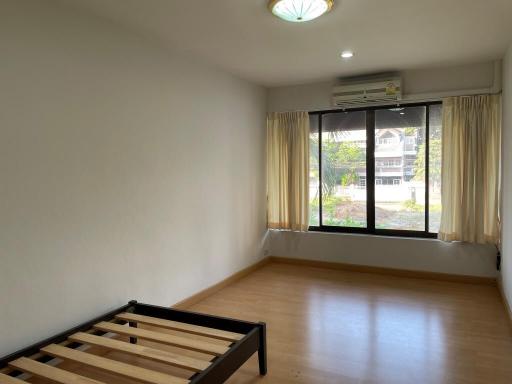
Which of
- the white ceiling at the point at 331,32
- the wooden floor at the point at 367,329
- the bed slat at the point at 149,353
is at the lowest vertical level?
the wooden floor at the point at 367,329

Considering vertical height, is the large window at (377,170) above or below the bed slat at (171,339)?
above

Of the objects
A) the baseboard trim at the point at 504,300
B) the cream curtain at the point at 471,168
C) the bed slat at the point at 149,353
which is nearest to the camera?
the bed slat at the point at 149,353

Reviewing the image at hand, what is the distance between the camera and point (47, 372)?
203cm

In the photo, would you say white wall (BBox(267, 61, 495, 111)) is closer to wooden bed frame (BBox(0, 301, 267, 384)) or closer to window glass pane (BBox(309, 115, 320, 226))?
window glass pane (BBox(309, 115, 320, 226))

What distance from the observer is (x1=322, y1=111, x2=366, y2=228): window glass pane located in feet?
16.1

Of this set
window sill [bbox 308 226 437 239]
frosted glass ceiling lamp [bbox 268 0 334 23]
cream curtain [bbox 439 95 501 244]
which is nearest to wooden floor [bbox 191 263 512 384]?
window sill [bbox 308 226 437 239]

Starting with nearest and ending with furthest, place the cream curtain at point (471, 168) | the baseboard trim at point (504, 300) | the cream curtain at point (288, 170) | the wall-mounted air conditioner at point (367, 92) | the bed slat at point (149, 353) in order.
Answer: the bed slat at point (149, 353), the baseboard trim at point (504, 300), the cream curtain at point (471, 168), the wall-mounted air conditioner at point (367, 92), the cream curtain at point (288, 170)

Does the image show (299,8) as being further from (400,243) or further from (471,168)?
(400,243)

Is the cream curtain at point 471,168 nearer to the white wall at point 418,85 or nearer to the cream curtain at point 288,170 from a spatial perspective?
the white wall at point 418,85

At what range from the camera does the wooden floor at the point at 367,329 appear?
7.96 ft

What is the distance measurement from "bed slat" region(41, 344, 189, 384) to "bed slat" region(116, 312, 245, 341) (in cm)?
48

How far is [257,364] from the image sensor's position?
8.39 ft

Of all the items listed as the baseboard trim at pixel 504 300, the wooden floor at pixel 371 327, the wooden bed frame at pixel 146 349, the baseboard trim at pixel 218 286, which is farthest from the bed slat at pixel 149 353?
the baseboard trim at pixel 504 300

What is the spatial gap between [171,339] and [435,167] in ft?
11.8
